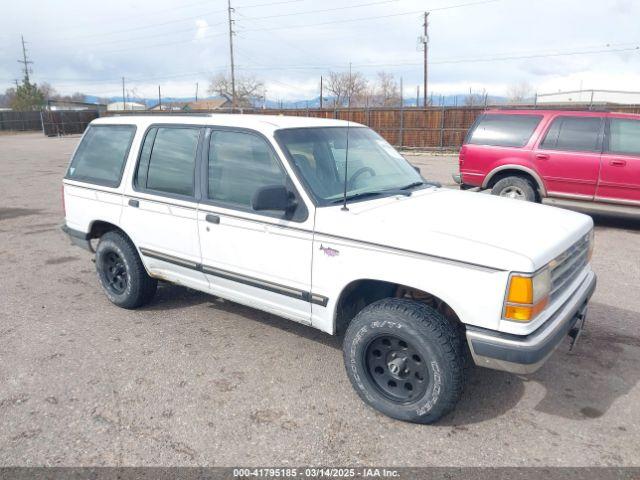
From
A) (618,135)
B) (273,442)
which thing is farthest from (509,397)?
(618,135)

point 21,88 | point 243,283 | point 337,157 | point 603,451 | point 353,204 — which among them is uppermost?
point 21,88

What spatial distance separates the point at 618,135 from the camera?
8.05 metres

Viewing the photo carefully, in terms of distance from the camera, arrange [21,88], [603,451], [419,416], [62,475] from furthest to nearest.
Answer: [21,88] → [419,416] → [603,451] → [62,475]

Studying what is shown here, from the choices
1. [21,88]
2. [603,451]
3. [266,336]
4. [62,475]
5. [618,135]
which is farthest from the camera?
[21,88]

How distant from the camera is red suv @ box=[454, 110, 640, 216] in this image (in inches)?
313

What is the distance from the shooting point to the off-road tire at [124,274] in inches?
186

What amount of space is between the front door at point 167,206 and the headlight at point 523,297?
8.09 feet

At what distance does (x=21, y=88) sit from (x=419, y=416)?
7329cm

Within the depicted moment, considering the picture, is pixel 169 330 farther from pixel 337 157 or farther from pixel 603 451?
pixel 603 451

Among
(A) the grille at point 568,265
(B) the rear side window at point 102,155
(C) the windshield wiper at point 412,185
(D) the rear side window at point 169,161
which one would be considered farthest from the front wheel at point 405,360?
(B) the rear side window at point 102,155

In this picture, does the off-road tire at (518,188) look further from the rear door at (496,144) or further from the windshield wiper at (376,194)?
the windshield wiper at (376,194)

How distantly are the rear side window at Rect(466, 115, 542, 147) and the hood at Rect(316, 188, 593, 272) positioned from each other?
5439mm

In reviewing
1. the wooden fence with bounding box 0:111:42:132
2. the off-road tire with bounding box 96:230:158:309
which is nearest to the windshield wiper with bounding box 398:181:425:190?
the off-road tire with bounding box 96:230:158:309

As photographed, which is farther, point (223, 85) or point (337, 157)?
point (223, 85)
